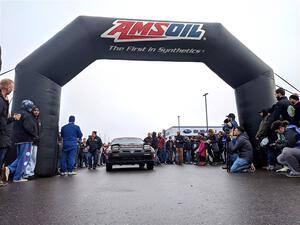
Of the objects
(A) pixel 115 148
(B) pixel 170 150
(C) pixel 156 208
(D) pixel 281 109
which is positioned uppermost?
(D) pixel 281 109

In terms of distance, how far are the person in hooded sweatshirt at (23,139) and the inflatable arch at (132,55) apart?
80 cm

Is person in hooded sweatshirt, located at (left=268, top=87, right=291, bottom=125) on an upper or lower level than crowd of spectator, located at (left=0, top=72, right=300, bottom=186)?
upper

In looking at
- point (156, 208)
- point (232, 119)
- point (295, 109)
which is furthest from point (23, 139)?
point (232, 119)

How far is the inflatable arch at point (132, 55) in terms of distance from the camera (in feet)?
26.4

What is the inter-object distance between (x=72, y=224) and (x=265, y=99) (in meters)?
8.13

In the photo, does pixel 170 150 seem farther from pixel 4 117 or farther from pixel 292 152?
pixel 4 117

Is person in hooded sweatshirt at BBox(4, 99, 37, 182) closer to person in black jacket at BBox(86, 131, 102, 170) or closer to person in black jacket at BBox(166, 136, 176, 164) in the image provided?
person in black jacket at BBox(86, 131, 102, 170)

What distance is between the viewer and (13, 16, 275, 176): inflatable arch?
8.04 metres

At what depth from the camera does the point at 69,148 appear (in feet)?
28.8

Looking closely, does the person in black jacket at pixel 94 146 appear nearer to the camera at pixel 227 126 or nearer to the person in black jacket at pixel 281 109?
the camera at pixel 227 126

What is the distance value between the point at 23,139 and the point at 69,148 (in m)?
2.05

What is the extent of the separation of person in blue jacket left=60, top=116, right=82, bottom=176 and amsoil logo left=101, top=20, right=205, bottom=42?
313 centimetres

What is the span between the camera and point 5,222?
261cm

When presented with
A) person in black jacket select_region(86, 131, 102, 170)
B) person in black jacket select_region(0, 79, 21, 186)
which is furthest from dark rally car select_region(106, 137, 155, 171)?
person in black jacket select_region(0, 79, 21, 186)
